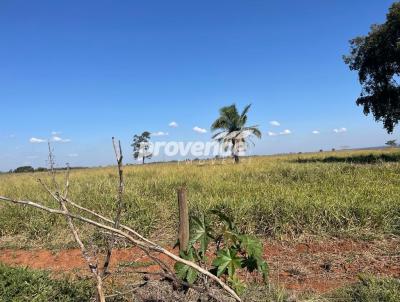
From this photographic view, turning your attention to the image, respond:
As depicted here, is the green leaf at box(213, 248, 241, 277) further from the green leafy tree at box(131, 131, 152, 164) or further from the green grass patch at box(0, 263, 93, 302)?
the green leafy tree at box(131, 131, 152, 164)

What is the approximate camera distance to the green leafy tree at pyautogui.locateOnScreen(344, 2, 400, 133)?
19484 mm

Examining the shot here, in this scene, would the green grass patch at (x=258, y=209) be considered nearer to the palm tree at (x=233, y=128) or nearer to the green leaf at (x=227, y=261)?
the green leaf at (x=227, y=261)

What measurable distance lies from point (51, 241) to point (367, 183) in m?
6.87

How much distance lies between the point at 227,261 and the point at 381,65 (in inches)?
804

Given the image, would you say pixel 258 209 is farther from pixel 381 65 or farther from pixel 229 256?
pixel 381 65

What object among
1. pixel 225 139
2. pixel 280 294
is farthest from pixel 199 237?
pixel 225 139

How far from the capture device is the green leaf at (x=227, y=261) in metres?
2.82

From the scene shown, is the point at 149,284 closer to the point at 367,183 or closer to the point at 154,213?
the point at 154,213

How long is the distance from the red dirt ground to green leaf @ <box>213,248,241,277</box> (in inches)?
57.8

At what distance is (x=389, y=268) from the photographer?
454cm

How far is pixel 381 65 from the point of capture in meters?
20.3

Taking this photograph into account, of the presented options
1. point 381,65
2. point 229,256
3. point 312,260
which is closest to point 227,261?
point 229,256

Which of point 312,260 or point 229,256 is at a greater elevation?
point 229,256

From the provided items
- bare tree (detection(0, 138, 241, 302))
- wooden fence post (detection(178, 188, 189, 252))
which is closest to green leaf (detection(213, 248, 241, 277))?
bare tree (detection(0, 138, 241, 302))
